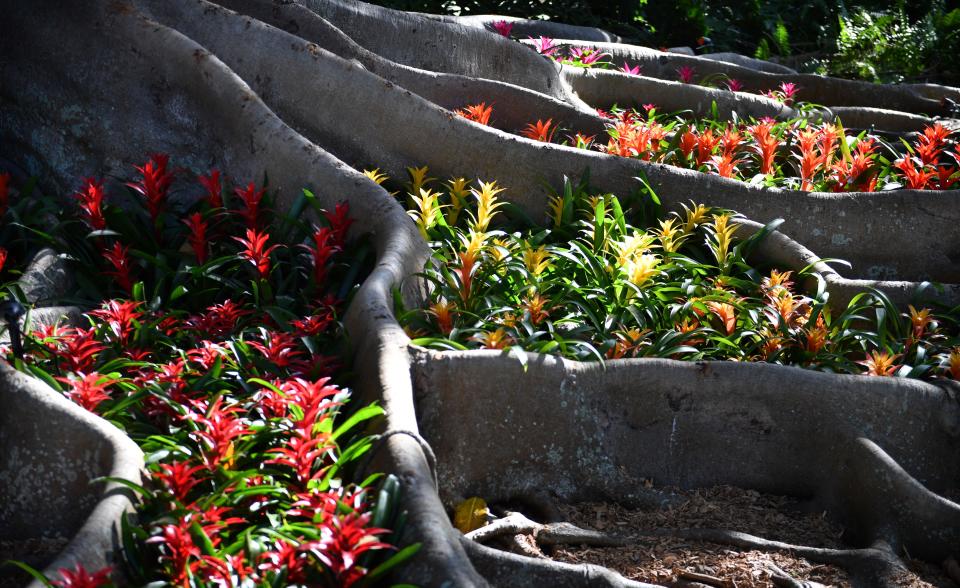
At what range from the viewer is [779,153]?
638 centimetres

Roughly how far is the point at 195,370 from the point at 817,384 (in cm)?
252

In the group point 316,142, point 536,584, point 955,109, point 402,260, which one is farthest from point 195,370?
point 955,109

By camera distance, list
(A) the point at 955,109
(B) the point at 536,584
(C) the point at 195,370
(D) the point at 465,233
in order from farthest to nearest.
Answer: (A) the point at 955,109, (D) the point at 465,233, (C) the point at 195,370, (B) the point at 536,584

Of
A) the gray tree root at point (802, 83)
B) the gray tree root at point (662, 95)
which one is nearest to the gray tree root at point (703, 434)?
the gray tree root at point (662, 95)

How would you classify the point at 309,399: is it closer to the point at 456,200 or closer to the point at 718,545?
the point at 718,545

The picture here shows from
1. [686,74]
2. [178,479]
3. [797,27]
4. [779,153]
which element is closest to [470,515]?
[178,479]

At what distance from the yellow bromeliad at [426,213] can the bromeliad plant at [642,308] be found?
1cm

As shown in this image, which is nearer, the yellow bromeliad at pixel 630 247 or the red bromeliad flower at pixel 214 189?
the yellow bromeliad at pixel 630 247

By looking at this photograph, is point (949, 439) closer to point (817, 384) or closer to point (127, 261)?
point (817, 384)

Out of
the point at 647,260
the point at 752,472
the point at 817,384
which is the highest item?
the point at 647,260

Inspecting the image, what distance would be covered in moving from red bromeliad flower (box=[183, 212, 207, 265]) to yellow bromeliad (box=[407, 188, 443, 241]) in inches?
41.7

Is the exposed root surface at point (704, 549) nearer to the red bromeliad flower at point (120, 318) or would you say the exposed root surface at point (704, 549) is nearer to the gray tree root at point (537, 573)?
the gray tree root at point (537, 573)

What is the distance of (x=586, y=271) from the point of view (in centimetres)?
469

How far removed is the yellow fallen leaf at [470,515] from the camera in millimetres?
3639
